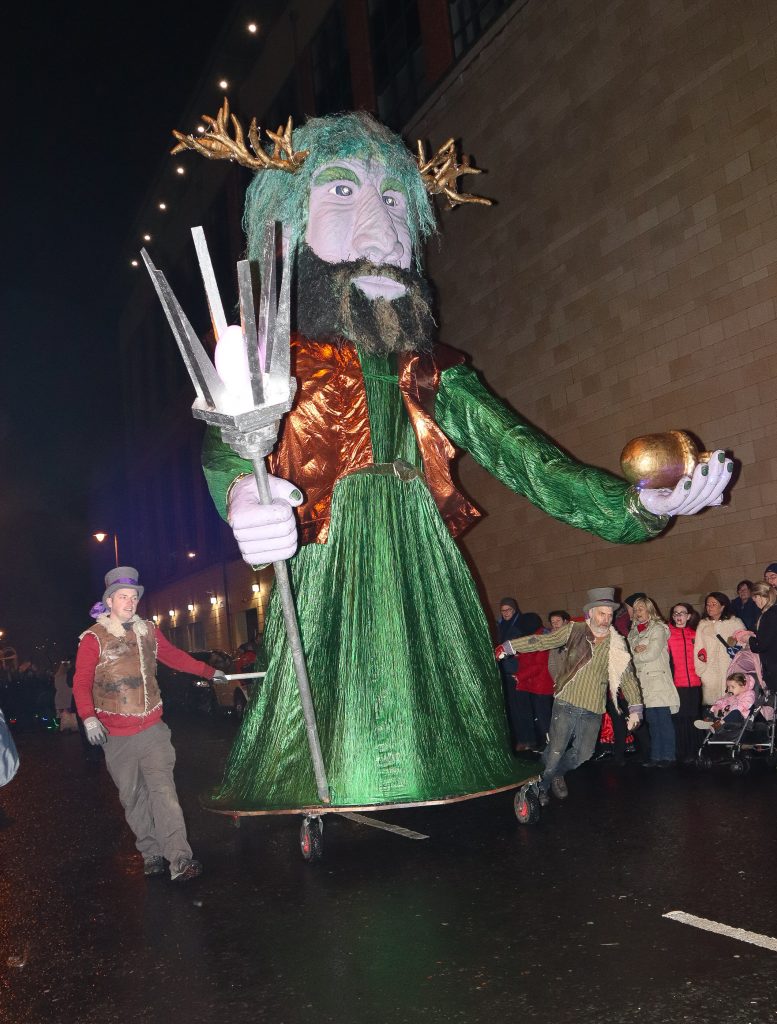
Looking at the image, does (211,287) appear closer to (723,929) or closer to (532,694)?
(723,929)

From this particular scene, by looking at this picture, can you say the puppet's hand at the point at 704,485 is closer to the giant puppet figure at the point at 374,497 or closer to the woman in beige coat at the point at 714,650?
the giant puppet figure at the point at 374,497

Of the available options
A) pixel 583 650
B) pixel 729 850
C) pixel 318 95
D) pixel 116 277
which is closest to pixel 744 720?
pixel 583 650

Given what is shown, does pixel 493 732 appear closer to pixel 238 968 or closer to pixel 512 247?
pixel 238 968

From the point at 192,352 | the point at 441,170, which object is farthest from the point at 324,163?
the point at 192,352

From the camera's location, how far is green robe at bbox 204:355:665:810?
3803 mm

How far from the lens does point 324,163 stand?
164 inches

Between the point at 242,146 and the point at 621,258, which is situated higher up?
the point at 621,258

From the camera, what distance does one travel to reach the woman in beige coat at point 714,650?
25.5ft

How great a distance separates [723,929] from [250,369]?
230 centimetres

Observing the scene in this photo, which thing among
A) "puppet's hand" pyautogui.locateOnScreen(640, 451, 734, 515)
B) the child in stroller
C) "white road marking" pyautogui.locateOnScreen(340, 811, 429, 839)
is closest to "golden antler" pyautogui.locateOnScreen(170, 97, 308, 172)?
"puppet's hand" pyautogui.locateOnScreen(640, 451, 734, 515)

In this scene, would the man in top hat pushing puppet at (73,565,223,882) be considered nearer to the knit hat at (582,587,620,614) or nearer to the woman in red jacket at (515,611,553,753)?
the knit hat at (582,587,620,614)

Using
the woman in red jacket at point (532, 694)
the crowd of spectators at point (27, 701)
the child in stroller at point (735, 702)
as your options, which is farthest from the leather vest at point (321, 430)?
the crowd of spectators at point (27, 701)

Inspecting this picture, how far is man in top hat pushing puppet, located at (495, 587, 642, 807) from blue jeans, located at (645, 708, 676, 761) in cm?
219

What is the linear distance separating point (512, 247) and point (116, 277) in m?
28.9
